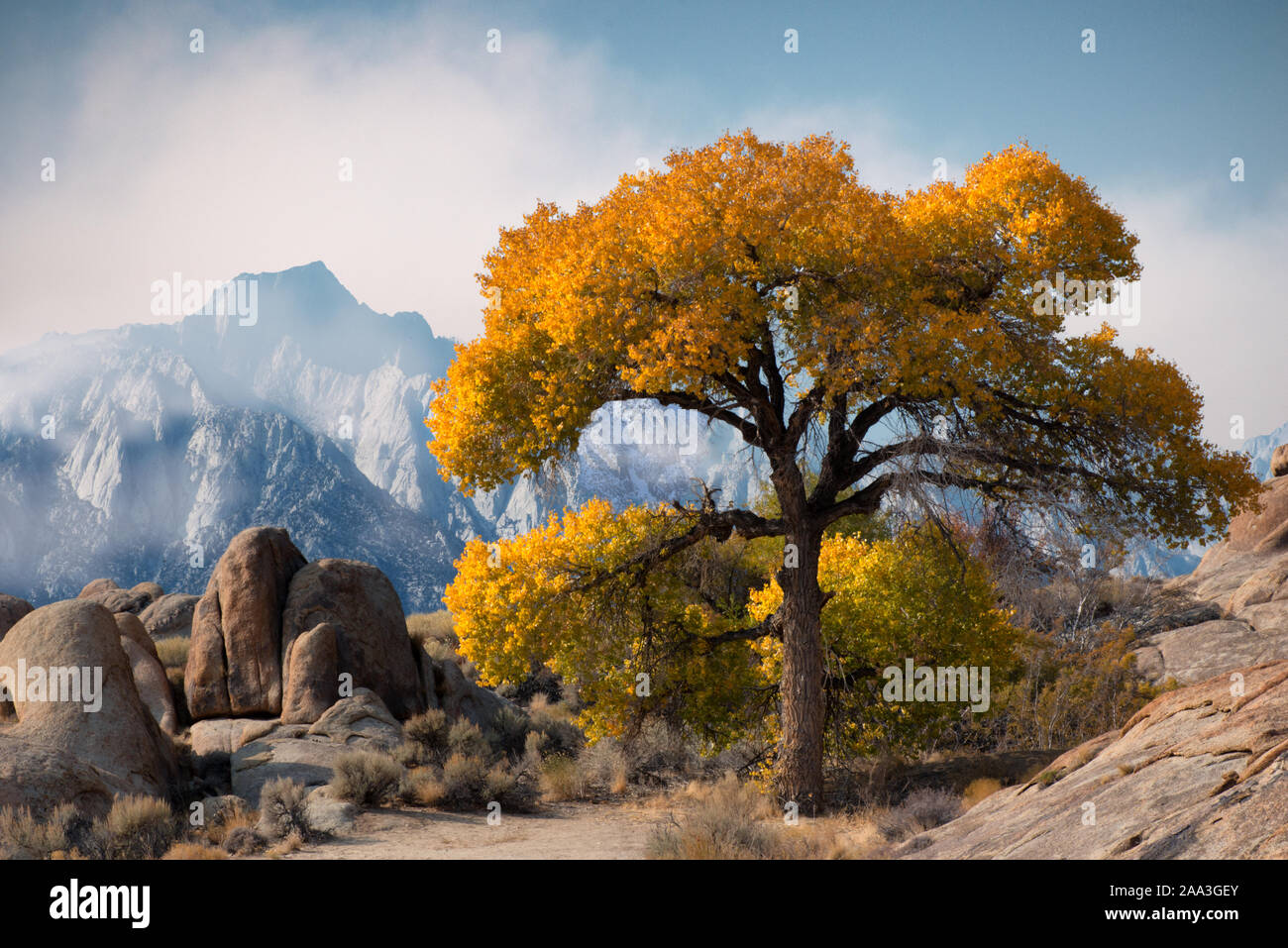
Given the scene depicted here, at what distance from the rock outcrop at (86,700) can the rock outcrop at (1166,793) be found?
35.1 ft

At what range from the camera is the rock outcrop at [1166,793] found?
5.04 m

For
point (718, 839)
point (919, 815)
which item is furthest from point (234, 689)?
point (919, 815)

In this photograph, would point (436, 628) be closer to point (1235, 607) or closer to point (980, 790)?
point (980, 790)

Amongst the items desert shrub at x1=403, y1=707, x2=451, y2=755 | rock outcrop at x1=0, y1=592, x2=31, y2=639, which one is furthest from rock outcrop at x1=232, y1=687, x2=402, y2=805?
rock outcrop at x1=0, y1=592, x2=31, y2=639

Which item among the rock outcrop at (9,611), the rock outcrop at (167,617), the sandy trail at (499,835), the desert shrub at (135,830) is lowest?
the sandy trail at (499,835)

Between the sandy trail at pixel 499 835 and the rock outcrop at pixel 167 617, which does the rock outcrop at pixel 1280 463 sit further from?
the rock outcrop at pixel 167 617

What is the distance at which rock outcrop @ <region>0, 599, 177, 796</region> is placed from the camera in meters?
12.0

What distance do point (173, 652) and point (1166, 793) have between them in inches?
858

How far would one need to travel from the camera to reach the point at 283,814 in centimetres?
1116

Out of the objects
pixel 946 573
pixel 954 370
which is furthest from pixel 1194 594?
pixel 954 370

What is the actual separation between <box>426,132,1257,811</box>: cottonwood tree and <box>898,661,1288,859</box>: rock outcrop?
3.15 m

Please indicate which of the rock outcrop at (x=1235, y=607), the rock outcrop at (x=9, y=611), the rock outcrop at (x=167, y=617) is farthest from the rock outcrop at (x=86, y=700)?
the rock outcrop at (x=1235, y=607)
